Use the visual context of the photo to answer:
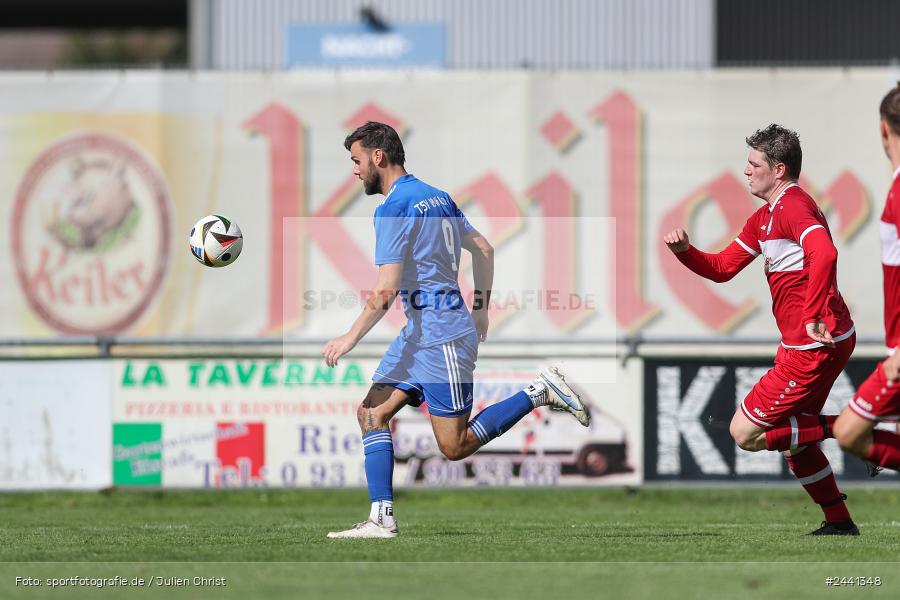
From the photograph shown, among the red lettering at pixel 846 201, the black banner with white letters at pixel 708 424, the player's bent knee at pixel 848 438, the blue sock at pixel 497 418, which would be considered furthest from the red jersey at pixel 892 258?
the red lettering at pixel 846 201

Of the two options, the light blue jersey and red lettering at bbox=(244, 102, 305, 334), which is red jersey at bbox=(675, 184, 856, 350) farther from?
red lettering at bbox=(244, 102, 305, 334)

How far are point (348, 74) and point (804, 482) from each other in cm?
987

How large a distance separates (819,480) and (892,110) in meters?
2.69

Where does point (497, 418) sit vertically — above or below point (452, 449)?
above

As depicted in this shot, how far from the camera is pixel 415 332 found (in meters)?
8.23

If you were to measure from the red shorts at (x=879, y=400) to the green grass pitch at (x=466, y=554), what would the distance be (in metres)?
0.73

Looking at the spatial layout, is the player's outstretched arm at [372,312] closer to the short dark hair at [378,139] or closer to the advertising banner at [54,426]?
the short dark hair at [378,139]

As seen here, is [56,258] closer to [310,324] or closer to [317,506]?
[310,324]

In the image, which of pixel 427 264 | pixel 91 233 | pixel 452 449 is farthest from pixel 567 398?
pixel 91 233

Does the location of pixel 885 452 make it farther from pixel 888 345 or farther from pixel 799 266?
pixel 799 266

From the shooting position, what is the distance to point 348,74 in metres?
17.0

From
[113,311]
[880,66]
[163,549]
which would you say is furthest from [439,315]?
[880,66]

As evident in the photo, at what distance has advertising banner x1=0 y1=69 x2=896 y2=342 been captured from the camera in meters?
16.3

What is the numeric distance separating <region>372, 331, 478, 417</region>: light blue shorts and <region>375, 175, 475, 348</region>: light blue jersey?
0.20 ft
